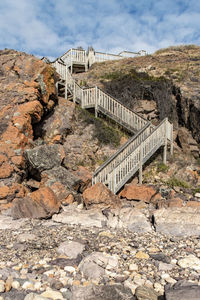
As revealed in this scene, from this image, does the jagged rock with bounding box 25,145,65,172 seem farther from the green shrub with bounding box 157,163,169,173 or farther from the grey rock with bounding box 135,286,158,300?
the grey rock with bounding box 135,286,158,300

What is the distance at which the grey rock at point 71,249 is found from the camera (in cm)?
365

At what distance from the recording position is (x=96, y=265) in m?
3.15

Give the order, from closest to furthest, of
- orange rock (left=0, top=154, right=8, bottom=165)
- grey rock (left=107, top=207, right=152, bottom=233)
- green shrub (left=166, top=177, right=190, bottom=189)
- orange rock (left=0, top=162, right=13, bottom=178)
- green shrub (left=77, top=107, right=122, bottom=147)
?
1. grey rock (left=107, top=207, right=152, bottom=233)
2. orange rock (left=0, top=162, right=13, bottom=178)
3. orange rock (left=0, top=154, right=8, bottom=165)
4. green shrub (left=166, top=177, right=190, bottom=189)
5. green shrub (left=77, top=107, right=122, bottom=147)

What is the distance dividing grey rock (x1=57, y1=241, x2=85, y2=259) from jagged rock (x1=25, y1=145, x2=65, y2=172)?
4.62 m

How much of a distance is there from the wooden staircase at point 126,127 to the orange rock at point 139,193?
21.2 inches

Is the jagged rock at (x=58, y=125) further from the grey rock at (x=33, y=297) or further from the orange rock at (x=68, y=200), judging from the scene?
the grey rock at (x=33, y=297)

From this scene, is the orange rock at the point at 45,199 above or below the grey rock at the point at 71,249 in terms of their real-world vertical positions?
above

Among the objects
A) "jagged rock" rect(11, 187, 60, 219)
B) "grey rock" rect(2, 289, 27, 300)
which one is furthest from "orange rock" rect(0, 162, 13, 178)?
"grey rock" rect(2, 289, 27, 300)

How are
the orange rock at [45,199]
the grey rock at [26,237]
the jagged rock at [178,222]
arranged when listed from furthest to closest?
the orange rock at [45,199] < the jagged rock at [178,222] < the grey rock at [26,237]

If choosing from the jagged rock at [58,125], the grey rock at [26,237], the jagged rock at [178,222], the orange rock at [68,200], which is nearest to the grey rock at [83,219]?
the orange rock at [68,200]

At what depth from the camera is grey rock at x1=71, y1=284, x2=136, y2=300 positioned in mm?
2453

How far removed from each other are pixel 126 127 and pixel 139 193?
15.5 feet

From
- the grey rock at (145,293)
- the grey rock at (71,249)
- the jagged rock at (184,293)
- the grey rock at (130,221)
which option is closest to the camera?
the jagged rock at (184,293)

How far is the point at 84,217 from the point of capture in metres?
5.72
